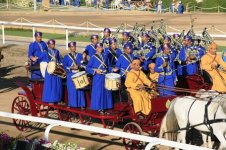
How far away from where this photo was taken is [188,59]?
1435 centimetres

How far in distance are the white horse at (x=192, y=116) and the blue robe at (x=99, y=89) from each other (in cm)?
220

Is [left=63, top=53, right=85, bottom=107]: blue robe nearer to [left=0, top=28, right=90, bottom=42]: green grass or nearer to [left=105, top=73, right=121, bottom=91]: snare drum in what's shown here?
[left=105, top=73, right=121, bottom=91]: snare drum

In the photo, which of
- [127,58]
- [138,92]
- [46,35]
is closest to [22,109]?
[127,58]

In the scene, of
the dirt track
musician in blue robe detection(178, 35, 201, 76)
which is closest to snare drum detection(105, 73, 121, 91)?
the dirt track

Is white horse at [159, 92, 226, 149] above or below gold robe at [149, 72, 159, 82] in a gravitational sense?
below

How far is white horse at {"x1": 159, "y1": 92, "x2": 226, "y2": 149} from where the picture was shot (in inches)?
377

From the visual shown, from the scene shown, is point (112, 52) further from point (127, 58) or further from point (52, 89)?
point (52, 89)

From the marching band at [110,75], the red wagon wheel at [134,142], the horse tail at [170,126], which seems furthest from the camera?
the marching band at [110,75]

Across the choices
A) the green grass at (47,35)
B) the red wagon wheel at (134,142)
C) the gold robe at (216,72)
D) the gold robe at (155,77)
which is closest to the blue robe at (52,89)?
the gold robe at (155,77)

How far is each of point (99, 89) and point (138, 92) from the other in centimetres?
134

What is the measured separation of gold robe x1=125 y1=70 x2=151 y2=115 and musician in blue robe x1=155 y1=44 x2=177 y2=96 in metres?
0.89

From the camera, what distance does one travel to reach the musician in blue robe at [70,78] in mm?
12477

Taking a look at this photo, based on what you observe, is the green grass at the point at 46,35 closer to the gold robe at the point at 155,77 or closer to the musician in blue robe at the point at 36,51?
the musician in blue robe at the point at 36,51

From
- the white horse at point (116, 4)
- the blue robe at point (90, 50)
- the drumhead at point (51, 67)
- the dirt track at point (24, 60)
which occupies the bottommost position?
the dirt track at point (24, 60)
